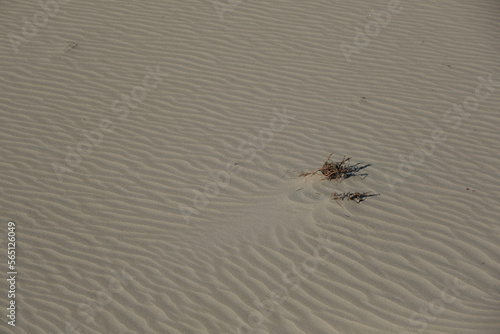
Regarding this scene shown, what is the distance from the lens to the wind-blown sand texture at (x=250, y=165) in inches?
182

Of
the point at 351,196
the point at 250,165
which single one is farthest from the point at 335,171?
the point at 250,165

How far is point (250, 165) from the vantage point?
6254mm

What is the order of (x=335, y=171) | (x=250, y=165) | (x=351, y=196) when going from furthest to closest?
(x=250, y=165), (x=335, y=171), (x=351, y=196)

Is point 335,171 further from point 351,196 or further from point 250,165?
point 250,165

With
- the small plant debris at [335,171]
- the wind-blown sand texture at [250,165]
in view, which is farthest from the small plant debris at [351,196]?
the small plant debris at [335,171]

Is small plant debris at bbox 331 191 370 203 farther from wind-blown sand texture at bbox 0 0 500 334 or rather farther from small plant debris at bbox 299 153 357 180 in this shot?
small plant debris at bbox 299 153 357 180

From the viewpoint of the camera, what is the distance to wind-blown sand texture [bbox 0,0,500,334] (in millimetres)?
4625

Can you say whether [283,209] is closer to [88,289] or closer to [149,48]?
[88,289]

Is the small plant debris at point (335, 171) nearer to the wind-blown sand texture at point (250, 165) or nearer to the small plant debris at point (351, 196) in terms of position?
the wind-blown sand texture at point (250, 165)

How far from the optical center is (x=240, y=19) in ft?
30.1

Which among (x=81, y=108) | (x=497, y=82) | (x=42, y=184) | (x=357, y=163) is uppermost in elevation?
(x=497, y=82)

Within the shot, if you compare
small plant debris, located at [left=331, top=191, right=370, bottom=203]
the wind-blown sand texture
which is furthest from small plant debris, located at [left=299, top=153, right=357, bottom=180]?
small plant debris, located at [left=331, top=191, right=370, bottom=203]

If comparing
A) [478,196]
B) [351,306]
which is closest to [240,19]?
[478,196]

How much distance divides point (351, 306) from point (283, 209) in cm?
141
